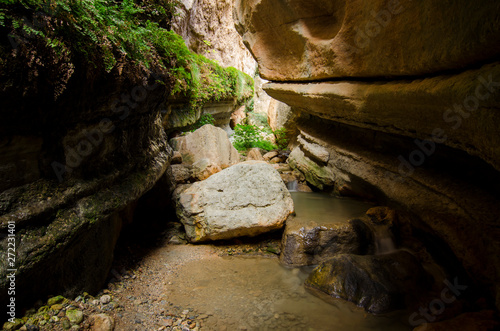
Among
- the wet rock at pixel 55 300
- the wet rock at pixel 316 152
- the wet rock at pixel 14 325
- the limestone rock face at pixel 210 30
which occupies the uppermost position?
the limestone rock face at pixel 210 30

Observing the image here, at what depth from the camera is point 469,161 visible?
2.89 meters

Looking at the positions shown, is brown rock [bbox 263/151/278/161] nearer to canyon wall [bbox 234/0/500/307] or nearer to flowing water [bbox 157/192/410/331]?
canyon wall [bbox 234/0/500/307]

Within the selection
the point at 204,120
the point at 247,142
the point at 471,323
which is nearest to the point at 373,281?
the point at 471,323

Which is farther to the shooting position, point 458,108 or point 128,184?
point 128,184

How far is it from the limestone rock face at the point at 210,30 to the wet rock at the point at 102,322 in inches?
388

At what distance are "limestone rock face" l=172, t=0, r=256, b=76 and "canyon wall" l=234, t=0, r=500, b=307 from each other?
628cm

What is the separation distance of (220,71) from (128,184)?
22.3 ft

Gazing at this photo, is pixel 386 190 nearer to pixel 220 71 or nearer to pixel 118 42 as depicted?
pixel 118 42

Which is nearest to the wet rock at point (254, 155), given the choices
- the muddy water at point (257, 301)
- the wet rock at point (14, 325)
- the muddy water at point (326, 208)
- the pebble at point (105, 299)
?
the muddy water at point (326, 208)

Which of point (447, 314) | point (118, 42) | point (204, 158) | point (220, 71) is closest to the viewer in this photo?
point (118, 42)

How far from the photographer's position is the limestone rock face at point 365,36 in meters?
1.83

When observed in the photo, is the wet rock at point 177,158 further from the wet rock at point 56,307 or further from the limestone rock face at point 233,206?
the wet rock at point 56,307

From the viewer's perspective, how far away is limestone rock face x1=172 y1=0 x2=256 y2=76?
10.5m

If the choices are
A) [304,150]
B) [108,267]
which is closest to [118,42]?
[108,267]
